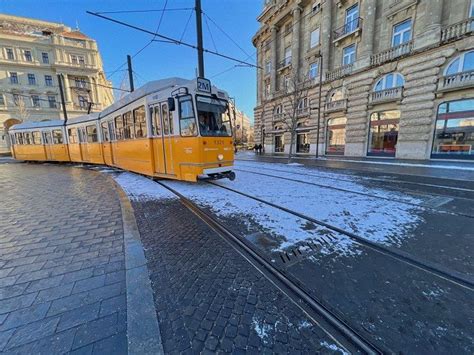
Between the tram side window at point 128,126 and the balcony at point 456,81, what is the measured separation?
20.6 metres

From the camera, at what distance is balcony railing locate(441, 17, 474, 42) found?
13.7 metres

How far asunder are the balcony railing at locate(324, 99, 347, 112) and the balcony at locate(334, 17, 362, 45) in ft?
20.5

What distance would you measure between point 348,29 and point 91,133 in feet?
83.4

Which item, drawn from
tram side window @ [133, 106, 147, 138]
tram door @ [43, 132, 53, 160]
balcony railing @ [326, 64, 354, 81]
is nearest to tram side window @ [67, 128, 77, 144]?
tram door @ [43, 132, 53, 160]

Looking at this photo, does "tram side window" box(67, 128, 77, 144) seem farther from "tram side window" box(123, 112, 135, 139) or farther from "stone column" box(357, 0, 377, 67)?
"stone column" box(357, 0, 377, 67)

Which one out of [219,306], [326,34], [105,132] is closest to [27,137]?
[105,132]

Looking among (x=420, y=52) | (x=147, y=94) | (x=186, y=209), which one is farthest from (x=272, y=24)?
(x=186, y=209)

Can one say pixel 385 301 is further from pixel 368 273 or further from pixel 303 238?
pixel 303 238

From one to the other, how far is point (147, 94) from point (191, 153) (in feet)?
10.6

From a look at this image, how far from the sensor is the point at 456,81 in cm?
1433

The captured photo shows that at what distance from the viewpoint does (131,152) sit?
1000cm

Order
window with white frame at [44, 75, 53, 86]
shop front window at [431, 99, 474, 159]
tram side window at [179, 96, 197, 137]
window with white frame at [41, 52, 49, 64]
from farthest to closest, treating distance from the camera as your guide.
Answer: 1. window with white frame at [44, 75, 53, 86]
2. window with white frame at [41, 52, 49, 64]
3. shop front window at [431, 99, 474, 159]
4. tram side window at [179, 96, 197, 137]

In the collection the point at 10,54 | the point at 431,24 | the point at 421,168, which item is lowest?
the point at 421,168

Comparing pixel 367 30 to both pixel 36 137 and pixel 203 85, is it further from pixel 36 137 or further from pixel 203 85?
pixel 36 137
